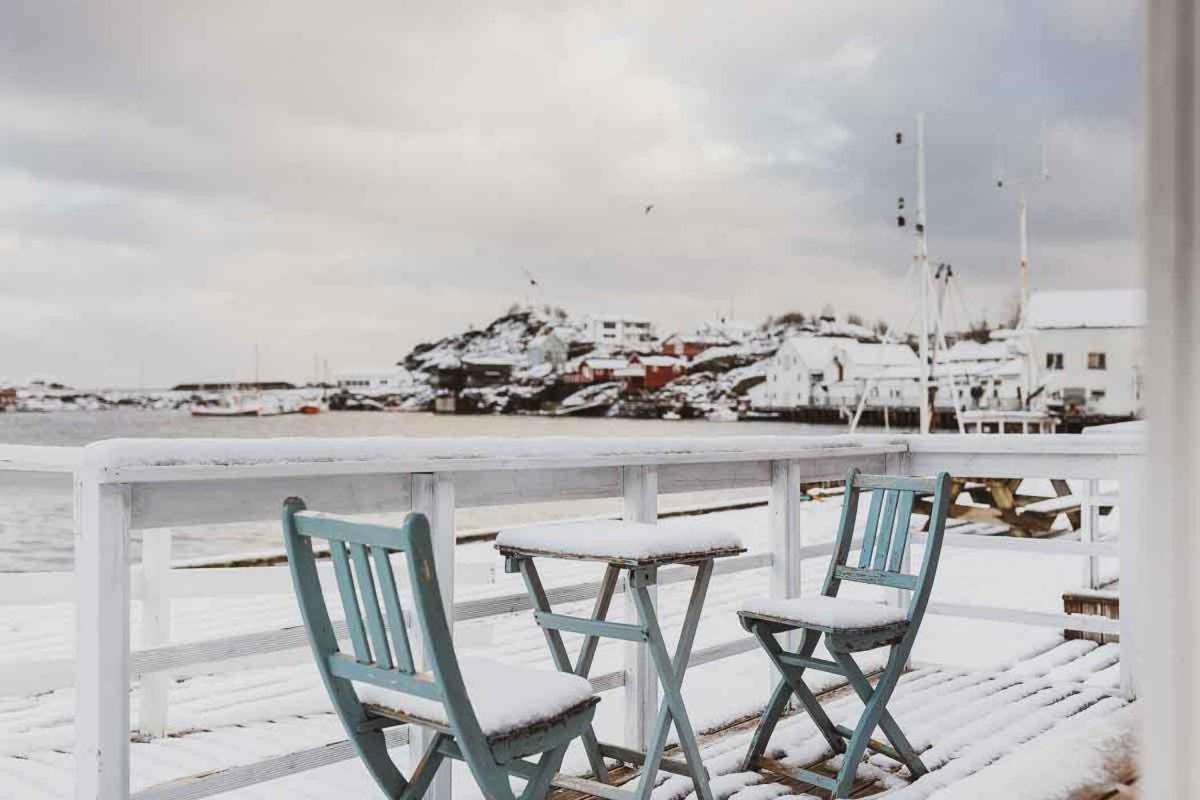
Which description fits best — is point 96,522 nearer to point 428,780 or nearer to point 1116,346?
point 428,780

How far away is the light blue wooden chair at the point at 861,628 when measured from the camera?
2.67 m

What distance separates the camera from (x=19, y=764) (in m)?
3.09

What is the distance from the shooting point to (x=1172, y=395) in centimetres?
63

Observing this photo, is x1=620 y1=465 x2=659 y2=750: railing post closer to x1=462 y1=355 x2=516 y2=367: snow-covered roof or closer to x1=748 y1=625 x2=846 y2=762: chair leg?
x1=748 y1=625 x2=846 y2=762: chair leg

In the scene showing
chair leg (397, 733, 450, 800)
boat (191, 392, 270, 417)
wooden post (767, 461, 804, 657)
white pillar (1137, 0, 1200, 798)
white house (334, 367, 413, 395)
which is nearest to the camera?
white pillar (1137, 0, 1200, 798)

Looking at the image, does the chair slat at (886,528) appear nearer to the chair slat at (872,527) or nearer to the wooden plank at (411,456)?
the chair slat at (872,527)

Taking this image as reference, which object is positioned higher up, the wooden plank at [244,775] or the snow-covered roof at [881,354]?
the snow-covered roof at [881,354]

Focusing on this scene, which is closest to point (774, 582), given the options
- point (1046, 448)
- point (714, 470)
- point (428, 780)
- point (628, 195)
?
point (714, 470)

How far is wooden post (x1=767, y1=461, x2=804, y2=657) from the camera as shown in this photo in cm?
354

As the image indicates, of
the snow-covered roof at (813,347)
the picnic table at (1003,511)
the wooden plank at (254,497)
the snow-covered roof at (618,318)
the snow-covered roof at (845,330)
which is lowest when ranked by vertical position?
the picnic table at (1003,511)

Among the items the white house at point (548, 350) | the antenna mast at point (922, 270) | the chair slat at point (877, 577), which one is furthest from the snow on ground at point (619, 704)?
the white house at point (548, 350)

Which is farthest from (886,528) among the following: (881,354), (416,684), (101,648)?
(881,354)

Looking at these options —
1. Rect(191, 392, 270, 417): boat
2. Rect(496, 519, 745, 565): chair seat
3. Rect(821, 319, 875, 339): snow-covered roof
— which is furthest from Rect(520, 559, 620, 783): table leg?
Rect(191, 392, 270, 417): boat

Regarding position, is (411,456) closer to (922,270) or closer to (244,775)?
(244,775)
